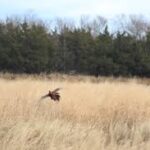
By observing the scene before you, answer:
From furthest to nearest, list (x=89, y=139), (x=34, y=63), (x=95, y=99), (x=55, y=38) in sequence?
(x=55, y=38), (x=34, y=63), (x=95, y=99), (x=89, y=139)

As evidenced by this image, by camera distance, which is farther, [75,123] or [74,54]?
[74,54]

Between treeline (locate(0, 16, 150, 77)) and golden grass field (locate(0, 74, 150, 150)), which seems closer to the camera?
golden grass field (locate(0, 74, 150, 150))

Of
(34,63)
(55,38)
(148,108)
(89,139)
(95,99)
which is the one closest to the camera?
(89,139)

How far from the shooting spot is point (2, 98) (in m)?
10.4

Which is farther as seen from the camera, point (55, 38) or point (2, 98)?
point (55, 38)

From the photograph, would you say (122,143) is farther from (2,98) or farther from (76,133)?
(2,98)

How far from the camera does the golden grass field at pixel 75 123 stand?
7.20 metres

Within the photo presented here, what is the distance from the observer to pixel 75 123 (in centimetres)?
912

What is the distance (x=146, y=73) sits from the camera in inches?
1558

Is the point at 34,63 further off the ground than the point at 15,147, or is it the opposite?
the point at 15,147

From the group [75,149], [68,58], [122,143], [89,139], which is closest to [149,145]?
[122,143]

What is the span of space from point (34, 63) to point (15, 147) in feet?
106

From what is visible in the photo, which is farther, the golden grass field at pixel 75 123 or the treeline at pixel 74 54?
the treeline at pixel 74 54

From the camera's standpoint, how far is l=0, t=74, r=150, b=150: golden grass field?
23.6 feet
